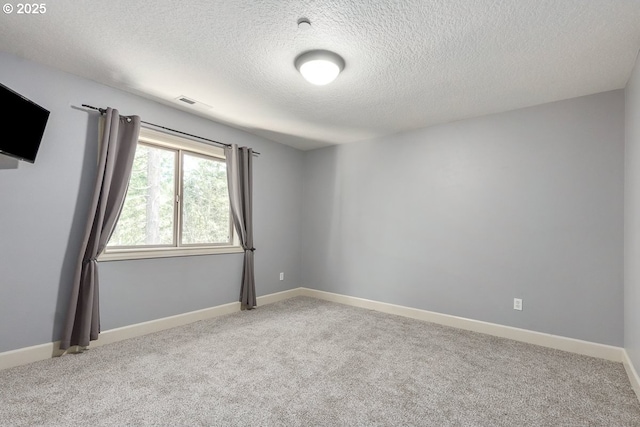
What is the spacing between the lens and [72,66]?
2.55 meters

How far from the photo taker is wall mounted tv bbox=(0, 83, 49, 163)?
6.57 feet

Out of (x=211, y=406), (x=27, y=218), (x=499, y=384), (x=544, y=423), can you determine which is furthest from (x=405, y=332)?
(x=27, y=218)

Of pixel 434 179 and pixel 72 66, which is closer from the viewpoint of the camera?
pixel 72 66

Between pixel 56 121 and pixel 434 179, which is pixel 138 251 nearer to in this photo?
pixel 56 121

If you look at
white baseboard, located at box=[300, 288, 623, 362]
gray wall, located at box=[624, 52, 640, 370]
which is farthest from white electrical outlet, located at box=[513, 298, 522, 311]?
gray wall, located at box=[624, 52, 640, 370]

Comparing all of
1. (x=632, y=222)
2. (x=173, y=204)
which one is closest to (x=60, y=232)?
(x=173, y=204)

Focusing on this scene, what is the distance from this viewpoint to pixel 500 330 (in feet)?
10.6

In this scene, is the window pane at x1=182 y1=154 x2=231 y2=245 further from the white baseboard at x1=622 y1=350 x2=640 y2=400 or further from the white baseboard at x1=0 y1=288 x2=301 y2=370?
the white baseboard at x1=622 y1=350 x2=640 y2=400

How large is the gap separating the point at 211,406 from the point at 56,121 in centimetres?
263

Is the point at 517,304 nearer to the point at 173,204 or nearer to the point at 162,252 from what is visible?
the point at 162,252

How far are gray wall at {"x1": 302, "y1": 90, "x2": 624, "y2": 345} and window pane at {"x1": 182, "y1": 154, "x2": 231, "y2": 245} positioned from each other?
5.38 ft

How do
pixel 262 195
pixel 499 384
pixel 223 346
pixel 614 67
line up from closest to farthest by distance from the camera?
1. pixel 499 384
2. pixel 614 67
3. pixel 223 346
4. pixel 262 195

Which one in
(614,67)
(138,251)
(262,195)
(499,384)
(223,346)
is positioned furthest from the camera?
(262,195)

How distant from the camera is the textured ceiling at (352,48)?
186cm
